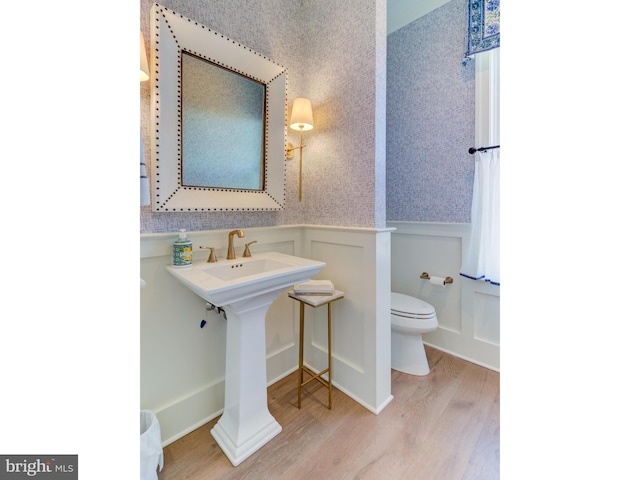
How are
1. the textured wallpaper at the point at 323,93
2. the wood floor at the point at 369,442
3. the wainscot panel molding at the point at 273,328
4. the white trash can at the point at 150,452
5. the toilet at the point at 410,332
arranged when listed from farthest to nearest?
the toilet at the point at 410,332 < the textured wallpaper at the point at 323,93 < the wainscot panel molding at the point at 273,328 < the wood floor at the point at 369,442 < the white trash can at the point at 150,452

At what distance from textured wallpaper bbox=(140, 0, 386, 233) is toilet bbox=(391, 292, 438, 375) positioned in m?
0.67

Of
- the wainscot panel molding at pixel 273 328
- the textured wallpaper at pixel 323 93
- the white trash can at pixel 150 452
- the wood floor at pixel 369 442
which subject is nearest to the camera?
the white trash can at pixel 150 452

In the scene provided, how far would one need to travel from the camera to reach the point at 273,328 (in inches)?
65.3

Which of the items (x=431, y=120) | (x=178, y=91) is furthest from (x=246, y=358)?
(x=431, y=120)

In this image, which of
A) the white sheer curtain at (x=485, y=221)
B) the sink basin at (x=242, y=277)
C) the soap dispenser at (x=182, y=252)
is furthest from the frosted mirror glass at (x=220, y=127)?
the white sheer curtain at (x=485, y=221)

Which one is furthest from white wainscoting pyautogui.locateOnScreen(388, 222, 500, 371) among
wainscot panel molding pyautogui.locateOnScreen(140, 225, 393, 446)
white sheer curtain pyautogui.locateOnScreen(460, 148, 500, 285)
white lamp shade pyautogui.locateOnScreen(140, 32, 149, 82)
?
white lamp shade pyautogui.locateOnScreen(140, 32, 149, 82)

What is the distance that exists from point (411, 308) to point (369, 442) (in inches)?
31.6

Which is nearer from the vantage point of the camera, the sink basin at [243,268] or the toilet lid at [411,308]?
the sink basin at [243,268]

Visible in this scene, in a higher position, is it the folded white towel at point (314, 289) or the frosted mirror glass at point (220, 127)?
the frosted mirror glass at point (220, 127)

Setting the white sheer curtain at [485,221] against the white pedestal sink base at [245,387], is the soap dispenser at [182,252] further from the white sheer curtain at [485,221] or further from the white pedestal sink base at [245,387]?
the white sheer curtain at [485,221]

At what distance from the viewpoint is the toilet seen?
168cm

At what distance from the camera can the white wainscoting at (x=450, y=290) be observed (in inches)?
70.9

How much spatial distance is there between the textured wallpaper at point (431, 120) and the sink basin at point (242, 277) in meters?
1.26
